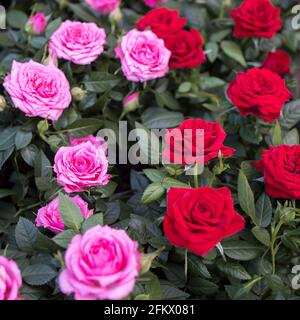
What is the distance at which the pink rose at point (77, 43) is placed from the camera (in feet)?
3.81

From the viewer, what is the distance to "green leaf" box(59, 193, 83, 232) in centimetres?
87

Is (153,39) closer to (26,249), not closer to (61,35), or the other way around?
(61,35)

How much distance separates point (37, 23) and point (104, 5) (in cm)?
21

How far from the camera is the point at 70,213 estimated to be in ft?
2.86

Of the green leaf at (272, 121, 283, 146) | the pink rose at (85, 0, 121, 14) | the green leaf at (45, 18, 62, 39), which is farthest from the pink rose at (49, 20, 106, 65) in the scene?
the green leaf at (272, 121, 283, 146)

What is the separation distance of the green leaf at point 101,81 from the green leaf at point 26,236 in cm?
41

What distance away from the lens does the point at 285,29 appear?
1.53 m

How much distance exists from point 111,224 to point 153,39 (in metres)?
0.46

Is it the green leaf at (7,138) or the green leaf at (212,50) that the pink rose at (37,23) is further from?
the green leaf at (212,50)

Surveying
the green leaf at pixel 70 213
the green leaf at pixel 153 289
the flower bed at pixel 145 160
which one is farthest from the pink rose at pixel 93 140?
the green leaf at pixel 153 289

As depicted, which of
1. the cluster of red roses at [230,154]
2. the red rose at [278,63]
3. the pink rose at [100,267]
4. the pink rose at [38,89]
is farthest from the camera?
the red rose at [278,63]

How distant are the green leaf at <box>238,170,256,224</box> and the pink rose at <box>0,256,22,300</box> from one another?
1.44 ft

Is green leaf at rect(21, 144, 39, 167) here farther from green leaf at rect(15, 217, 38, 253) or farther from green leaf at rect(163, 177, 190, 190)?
green leaf at rect(163, 177, 190, 190)
